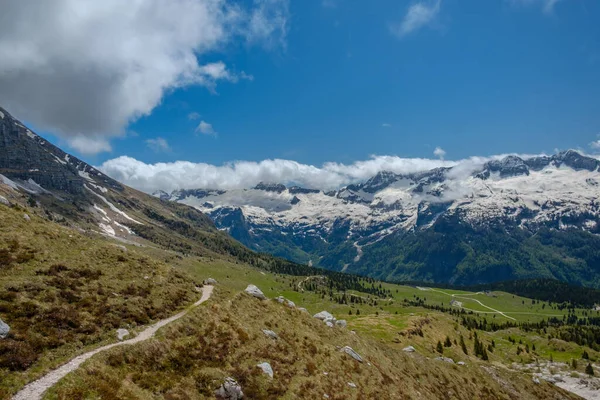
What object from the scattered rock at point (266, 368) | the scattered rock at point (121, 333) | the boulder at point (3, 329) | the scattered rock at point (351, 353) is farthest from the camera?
the scattered rock at point (351, 353)

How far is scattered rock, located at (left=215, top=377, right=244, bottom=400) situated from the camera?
110 feet

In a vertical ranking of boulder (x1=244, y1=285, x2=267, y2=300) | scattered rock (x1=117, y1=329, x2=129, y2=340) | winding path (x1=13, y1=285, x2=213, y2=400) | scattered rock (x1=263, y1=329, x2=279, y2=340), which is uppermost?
boulder (x1=244, y1=285, x2=267, y2=300)

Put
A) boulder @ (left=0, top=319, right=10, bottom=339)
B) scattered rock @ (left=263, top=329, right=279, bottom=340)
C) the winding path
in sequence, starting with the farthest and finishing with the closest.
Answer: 1. scattered rock @ (left=263, top=329, right=279, bottom=340)
2. boulder @ (left=0, top=319, right=10, bottom=339)
3. the winding path

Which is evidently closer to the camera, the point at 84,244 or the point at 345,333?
the point at 84,244

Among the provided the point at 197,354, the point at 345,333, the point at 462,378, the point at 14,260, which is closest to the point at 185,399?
the point at 197,354

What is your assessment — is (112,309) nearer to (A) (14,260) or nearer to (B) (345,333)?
(A) (14,260)

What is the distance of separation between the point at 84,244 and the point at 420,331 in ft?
485

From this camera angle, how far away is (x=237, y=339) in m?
42.4

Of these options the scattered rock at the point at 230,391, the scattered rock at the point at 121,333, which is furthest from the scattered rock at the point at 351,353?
the scattered rock at the point at 121,333

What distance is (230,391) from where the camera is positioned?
34125 mm

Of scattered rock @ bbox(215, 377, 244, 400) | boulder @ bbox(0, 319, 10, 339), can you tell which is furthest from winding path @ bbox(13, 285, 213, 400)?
scattered rock @ bbox(215, 377, 244, 400)

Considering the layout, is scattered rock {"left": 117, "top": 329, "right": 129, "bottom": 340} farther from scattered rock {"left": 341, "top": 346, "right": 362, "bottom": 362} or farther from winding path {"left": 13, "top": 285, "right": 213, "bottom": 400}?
scattered rock {"left": 341, "top": 346, "right": 362, "bottom": 362}

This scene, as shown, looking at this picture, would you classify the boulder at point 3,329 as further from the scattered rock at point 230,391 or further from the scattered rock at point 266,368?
the scattered rock at point 266,368

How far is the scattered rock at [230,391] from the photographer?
33469mm
